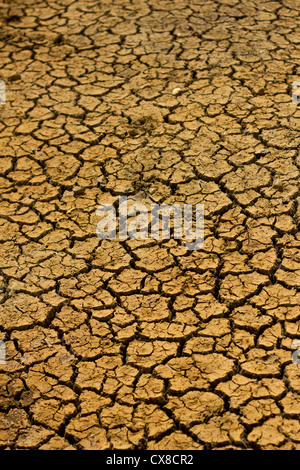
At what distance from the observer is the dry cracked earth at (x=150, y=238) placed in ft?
9.36

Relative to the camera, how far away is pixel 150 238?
12.0 feet

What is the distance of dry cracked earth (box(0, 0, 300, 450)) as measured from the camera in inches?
112

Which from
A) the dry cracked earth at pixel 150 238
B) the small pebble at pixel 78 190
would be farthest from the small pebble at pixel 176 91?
the small pebble at pixel 78 190

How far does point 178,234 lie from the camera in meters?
3.67

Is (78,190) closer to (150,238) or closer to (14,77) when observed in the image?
(150,238)

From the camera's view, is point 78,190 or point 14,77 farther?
point 14,77

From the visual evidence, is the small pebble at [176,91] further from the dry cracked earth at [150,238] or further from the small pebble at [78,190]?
the small pebble at [78,190]

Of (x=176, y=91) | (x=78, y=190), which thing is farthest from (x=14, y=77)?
(x=78, y=190)

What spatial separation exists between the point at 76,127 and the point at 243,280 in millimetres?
1816

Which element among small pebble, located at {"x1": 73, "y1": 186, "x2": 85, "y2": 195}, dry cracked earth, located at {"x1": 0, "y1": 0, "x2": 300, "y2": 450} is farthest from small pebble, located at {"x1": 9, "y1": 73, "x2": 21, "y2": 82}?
small pebble, located at {"x1": 73, "y1": 186, "x2": 85, "y2": 195}

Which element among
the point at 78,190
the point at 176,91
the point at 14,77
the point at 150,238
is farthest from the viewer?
the point at 14,77

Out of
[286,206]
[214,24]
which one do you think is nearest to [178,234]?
[286,206]

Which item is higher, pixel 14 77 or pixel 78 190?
pixel 14 77

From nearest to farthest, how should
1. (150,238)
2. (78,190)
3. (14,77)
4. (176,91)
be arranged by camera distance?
(150,238) → (78,190) → (176,91) → (14,77)
